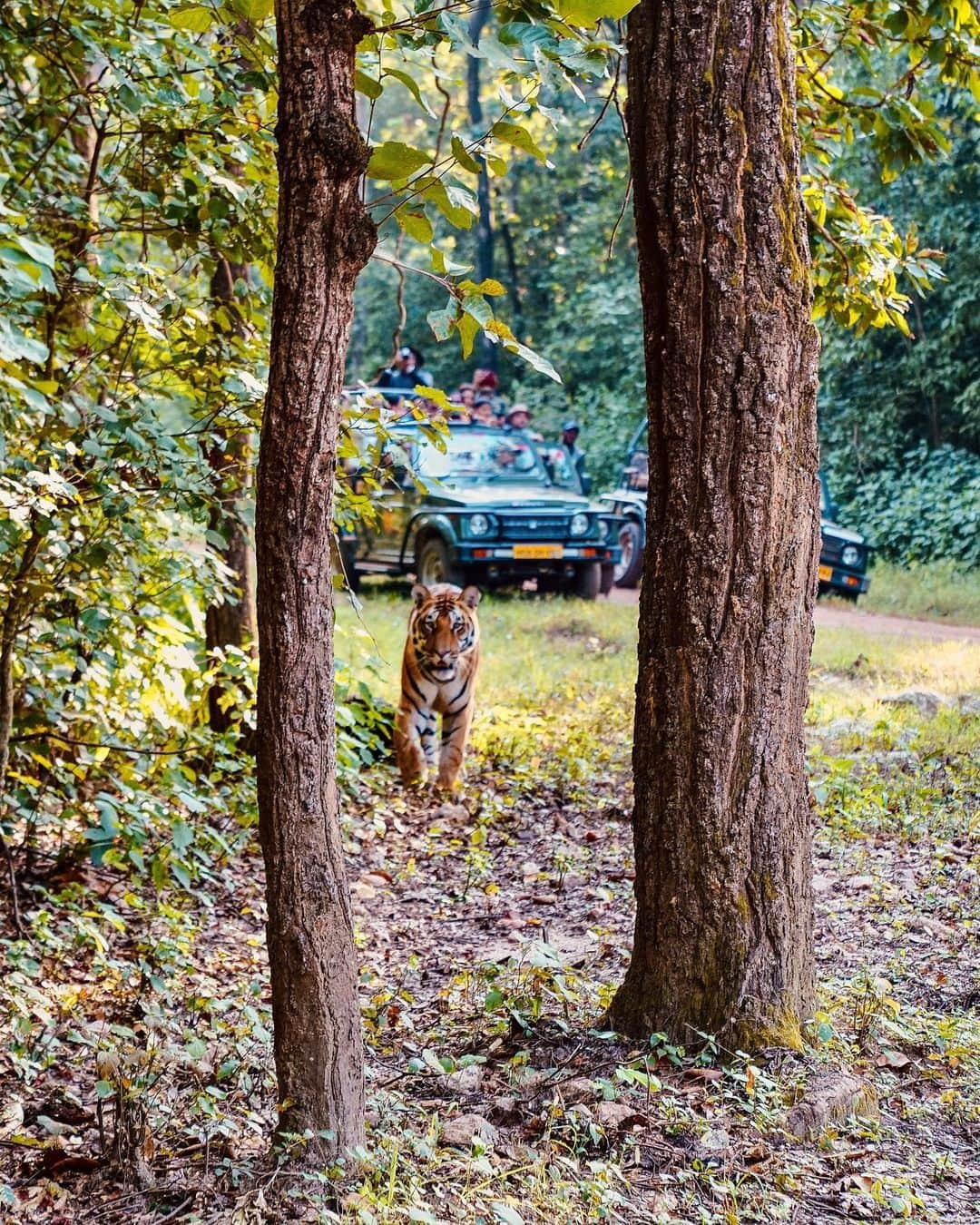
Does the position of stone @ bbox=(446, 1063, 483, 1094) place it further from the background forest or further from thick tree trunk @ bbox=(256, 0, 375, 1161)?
thick tree trunk @ bbox=(256, 0, 375, 1161)

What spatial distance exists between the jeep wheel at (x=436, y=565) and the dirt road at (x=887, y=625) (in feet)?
7.64

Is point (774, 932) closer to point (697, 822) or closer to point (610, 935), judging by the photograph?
point (697, 822)

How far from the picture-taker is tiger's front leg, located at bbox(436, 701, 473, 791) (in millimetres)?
7922

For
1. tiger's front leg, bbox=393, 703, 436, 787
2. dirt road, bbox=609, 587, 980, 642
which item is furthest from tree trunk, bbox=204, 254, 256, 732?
dirt road, bbox=609, 587, 980, 642

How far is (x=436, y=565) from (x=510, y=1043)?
37.7 feet

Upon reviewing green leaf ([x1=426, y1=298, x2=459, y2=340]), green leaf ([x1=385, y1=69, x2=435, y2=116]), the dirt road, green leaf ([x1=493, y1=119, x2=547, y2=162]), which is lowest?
the dirt road

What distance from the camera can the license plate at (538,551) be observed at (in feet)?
49.6

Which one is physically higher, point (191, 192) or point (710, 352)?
point (191, 192)

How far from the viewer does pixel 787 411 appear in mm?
3789

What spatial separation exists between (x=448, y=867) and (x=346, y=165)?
4461 mm

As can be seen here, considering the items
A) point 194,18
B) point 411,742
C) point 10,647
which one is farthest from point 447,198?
point 411,742

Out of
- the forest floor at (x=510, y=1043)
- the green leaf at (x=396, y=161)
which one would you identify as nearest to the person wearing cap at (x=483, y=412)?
the forest floor at (x=510, y=1043)

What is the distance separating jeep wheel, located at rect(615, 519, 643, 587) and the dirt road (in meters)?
1.21

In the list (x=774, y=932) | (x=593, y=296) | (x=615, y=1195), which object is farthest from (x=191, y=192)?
(x=593, y=296)
